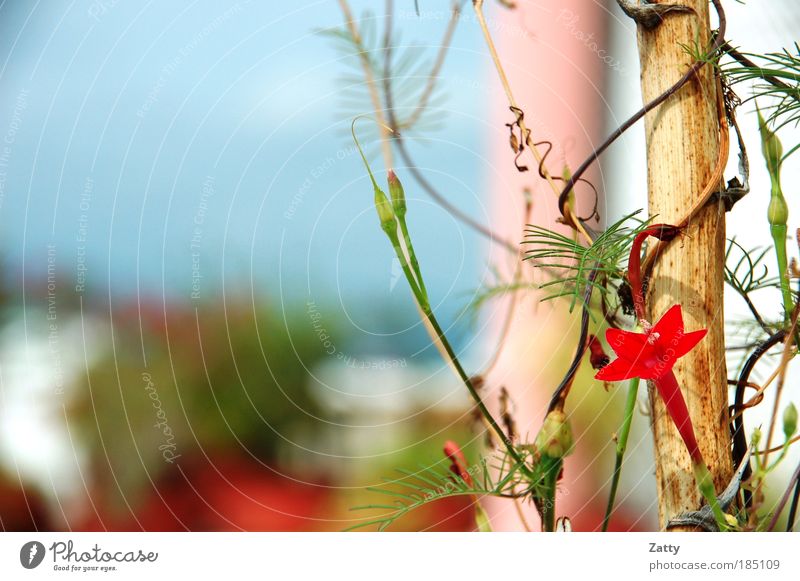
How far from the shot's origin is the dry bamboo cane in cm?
41

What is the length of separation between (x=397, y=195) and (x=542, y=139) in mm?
94

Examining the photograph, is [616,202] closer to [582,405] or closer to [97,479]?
[582,405]

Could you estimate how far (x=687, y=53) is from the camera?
1.37ft

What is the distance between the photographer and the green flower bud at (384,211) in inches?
17.2

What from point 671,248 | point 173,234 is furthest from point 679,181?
point 173,234

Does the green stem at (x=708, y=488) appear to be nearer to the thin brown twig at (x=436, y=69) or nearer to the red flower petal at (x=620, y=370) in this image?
the red flower petal at (x=620, y=370)

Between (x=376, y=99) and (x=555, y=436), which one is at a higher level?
(x=376, y=99)

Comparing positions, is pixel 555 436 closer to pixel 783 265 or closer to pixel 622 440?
pixel 622 440

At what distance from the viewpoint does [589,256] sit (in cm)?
42
